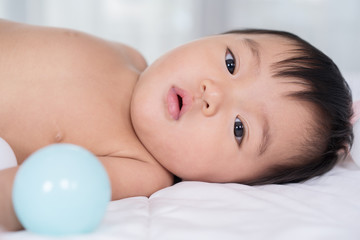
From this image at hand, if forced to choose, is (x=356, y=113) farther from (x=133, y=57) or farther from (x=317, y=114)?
(x=133, y=57)

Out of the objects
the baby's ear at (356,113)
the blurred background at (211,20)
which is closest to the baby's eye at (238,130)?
the baby's ear at (356,113)

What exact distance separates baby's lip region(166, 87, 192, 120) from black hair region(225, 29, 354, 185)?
0.83 feet

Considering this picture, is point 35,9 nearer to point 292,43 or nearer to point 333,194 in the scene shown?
point 292,43

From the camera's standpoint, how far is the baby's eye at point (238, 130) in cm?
117

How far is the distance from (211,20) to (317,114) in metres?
1.85

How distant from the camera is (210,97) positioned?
3.69ft

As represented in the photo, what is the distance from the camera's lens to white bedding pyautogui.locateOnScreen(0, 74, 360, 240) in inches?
29.2

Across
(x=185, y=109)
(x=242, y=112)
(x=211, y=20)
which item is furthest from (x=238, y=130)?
(x=211, y=20)

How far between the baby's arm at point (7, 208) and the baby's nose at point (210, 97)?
0.52 m

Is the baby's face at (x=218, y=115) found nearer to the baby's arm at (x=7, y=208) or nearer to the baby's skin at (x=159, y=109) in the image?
the baby's skin at (x=159, y=109)

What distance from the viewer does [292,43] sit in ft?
4.21

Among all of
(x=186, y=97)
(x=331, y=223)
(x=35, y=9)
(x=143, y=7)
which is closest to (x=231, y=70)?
(x=186, y=97)

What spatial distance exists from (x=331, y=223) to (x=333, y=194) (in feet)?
0.61

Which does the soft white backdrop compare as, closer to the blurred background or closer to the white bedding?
the blurred background
